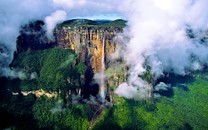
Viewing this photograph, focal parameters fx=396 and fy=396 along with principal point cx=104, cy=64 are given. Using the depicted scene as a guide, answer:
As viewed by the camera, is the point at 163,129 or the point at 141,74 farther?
the point at 141,74

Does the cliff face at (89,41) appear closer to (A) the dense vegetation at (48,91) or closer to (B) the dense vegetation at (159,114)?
(A) the dense vegetation at (48,91)

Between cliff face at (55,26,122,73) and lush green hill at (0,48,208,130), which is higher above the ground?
cliff face at (55,26,122,73)

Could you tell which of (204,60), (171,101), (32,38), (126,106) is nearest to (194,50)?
(204,60)

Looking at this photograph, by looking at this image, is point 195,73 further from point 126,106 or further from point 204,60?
point 126,106

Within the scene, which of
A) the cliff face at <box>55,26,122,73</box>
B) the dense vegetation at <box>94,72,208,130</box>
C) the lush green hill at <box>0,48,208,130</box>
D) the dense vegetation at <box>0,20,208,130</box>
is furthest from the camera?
the cliff face at <box>55,26,122,73</box>

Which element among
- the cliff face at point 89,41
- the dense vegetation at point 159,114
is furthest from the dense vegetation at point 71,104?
the cliff face at point 89,41

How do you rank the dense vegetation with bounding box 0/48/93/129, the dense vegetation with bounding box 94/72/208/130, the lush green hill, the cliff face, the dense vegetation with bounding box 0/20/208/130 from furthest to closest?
the cliff face → the dense vegetation with bounding box 94/72/208/130 → the dense vegetation with bounding box 0/20/208/130 → the lush green hill → the dense vegetation with bounding box 0/48/93/129

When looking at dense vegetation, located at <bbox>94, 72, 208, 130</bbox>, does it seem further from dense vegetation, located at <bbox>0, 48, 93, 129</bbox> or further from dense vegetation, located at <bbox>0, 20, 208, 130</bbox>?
dense vegetation, located at <bbox>0, 48, 93, 129</bbox>

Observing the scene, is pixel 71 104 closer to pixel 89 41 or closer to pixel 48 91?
pixel 48 91

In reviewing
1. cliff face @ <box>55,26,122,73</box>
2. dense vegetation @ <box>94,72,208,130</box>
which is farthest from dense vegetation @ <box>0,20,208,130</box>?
cliff face @ <box>55,26,122,73</box>
